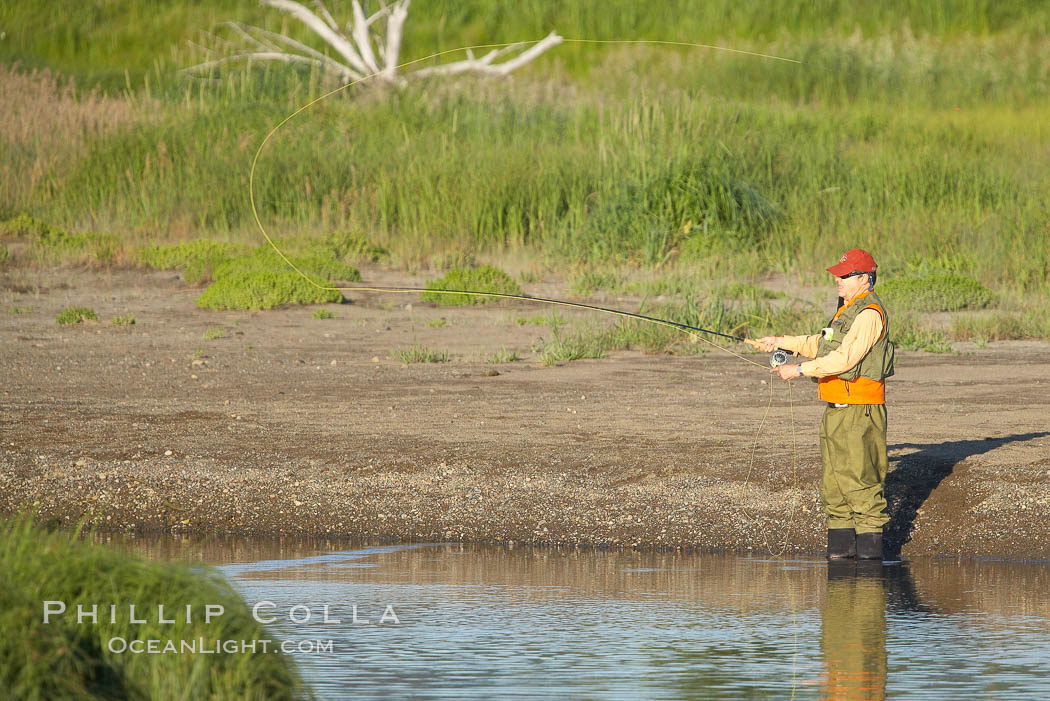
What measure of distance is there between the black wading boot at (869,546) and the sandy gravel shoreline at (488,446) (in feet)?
1.77

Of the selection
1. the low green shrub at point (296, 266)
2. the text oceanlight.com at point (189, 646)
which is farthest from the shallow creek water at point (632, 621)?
the low green shrub at point (296, 266)

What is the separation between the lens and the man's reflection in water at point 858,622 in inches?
236

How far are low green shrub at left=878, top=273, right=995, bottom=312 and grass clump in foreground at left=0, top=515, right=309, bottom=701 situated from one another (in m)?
12.5

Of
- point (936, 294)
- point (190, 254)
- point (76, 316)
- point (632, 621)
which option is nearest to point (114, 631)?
point (632, 621)

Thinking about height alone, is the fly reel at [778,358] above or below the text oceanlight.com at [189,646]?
above

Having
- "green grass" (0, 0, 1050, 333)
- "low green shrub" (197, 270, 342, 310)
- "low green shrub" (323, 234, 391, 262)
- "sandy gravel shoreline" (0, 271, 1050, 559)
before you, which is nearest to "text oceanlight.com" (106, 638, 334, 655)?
"sandy gravel shoreline" (0, 271, 1050, 559)

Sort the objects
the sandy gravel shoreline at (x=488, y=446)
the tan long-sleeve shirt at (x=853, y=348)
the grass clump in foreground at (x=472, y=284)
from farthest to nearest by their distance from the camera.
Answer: the grass clump in foreground at (x=472, y=284), the sandy gravel shoreline at (x=488, y=446), the tan long-sleeve shirt at (x=853, y=348)

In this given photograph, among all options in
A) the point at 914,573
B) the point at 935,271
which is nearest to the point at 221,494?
the point at 914,573

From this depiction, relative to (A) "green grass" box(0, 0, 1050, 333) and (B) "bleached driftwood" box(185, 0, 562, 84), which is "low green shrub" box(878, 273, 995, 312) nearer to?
(A) "green grass" box(0, 0, 1050, 333)

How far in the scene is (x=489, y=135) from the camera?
73.6 feet

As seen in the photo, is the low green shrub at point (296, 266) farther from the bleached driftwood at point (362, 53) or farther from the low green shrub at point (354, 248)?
the bleached driftwood at point (362, 53)

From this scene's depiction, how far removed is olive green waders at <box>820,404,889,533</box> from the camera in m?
7.88

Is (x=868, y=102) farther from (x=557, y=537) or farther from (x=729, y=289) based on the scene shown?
(x=557, y=537)

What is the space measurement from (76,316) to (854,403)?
991 cm
